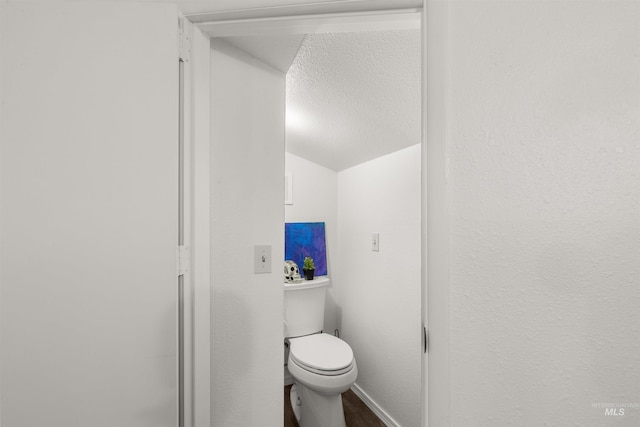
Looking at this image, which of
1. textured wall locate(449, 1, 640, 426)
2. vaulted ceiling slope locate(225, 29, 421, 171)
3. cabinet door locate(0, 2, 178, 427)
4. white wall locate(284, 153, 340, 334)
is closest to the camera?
textured wall locate(449, 1, 640, 426)

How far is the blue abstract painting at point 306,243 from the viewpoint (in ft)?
7.85

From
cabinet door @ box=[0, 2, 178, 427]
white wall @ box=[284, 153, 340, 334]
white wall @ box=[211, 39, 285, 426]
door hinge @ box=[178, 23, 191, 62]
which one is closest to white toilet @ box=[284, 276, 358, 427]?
white wall @ box=[284, 153, 340, 334]

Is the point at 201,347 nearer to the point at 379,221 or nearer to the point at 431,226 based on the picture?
the point at 431,226

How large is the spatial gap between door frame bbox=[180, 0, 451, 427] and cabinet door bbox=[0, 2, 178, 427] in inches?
4.1

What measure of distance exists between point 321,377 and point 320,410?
0.97ft

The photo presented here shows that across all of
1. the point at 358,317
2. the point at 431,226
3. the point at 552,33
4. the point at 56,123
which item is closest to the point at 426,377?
the point at 431,226

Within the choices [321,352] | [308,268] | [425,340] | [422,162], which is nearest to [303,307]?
[308,268]

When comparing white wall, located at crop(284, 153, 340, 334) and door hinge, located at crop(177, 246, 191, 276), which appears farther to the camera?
white wall, located at crop(284, 153, 340, 334)

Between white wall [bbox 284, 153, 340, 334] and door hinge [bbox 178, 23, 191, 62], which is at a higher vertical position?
door hinge [bbox 178, 23, 191, 62]

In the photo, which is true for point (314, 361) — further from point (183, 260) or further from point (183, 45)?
point (183, 45)

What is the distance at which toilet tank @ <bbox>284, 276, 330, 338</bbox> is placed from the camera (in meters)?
2.10

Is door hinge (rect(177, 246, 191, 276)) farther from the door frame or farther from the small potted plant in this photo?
the small potted plant

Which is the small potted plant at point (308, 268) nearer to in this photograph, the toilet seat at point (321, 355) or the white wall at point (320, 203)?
the white wall at point (320, 203)

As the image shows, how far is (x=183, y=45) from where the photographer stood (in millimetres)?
781
